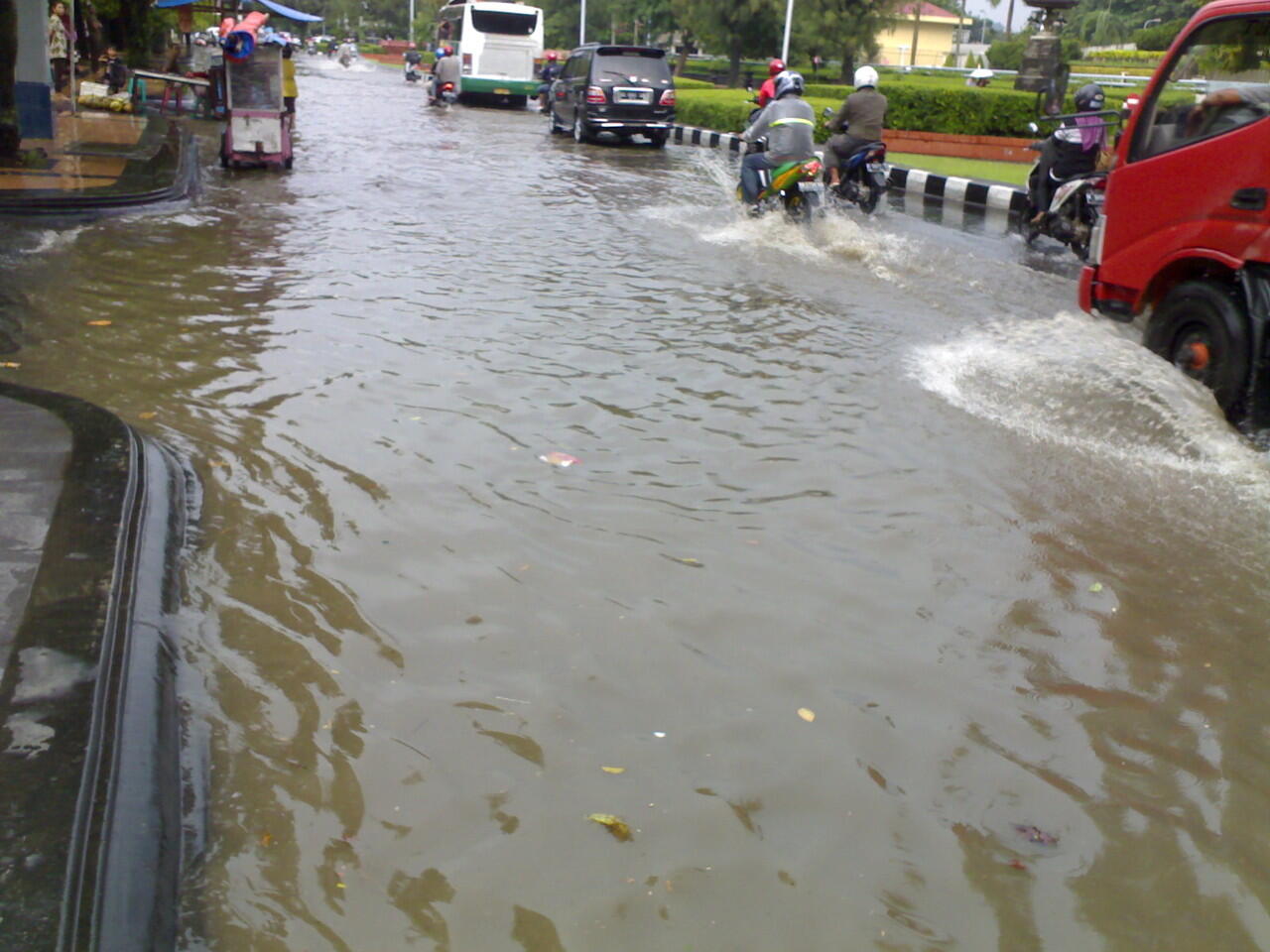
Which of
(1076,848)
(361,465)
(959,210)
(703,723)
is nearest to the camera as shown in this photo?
(1076,848)

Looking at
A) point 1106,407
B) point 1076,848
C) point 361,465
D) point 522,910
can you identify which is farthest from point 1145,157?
point 522,910

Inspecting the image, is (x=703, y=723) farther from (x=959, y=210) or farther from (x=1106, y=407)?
(x=959, y=210)

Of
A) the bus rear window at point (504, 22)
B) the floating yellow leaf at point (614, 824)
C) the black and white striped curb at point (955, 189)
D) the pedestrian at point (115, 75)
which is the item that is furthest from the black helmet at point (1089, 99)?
the bus rear window at point (504, 22)

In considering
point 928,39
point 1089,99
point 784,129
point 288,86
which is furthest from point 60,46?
point 928,39

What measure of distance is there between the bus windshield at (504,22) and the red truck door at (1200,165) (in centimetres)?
2859

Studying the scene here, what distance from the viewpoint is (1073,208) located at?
11.9m

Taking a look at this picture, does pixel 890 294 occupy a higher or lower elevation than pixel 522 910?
higher

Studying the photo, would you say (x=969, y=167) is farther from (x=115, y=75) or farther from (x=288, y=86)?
(x=115, y=75)

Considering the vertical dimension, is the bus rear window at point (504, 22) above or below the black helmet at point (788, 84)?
above

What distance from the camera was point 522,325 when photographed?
823 cm

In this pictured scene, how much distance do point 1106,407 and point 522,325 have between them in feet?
11.9

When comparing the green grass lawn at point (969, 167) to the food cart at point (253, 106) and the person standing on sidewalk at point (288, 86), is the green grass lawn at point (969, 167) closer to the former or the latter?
the person standing on sidewalk at point (288, 86)

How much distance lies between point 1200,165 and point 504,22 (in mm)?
29754

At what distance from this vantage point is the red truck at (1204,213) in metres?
6.17
